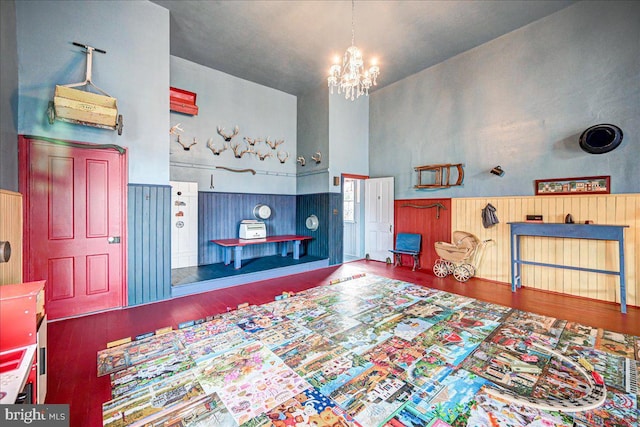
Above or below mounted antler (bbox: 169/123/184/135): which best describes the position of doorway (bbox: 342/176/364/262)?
below

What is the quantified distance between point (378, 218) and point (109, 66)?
5943mm

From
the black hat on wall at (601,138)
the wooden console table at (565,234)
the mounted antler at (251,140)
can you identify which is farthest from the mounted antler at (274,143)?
the black hat on wall at (601,138)

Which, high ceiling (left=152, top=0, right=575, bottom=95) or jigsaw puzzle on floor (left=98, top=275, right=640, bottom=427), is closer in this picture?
jigsaw puzzle on floor (left=98, top=275, right=640, bottom=427)

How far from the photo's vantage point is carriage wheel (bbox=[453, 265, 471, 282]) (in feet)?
16.6

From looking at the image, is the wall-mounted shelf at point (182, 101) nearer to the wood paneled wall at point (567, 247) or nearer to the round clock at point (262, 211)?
the round clock at point (262, 211)

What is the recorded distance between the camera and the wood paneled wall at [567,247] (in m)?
3.70

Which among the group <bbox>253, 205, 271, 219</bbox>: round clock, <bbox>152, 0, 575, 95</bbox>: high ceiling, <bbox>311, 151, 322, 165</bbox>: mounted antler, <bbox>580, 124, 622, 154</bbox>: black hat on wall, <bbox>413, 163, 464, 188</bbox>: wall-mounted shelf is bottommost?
<bbox>253, 205, 271, 219</bbox>: round clock

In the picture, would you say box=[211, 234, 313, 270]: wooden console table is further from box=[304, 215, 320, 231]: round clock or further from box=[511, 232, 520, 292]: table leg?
box=[511, 232, 520, 292]: table leg

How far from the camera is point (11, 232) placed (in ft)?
7.39

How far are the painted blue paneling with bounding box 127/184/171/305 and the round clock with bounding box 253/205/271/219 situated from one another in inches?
94.5

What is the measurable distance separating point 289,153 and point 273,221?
6.21 feet

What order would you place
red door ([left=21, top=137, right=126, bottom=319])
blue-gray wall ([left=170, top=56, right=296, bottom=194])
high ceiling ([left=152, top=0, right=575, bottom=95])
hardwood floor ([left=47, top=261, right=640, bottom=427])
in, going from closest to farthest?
hardwood floor ([left=47, top=261, right=640, bottom=427]) → red door ([left=21, top=137, right=126, bottom=319]) → high ceiling ([left=152, top=0, right=575, bottom=95]) → blue-gray wall ([left=170, top=56, right=296, bottom=194])

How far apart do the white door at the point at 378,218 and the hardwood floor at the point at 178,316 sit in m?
1.31

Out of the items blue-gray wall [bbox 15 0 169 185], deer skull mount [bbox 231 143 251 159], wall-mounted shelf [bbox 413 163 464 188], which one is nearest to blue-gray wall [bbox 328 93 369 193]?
wall-mounted shelf [bbox 413 163 464 188]
